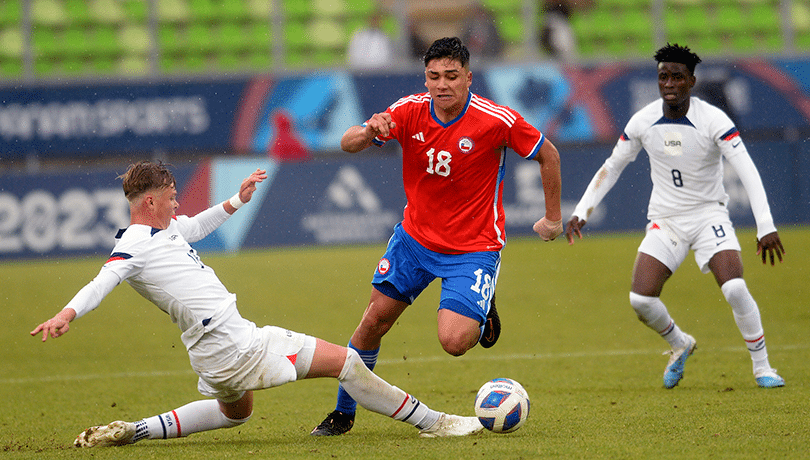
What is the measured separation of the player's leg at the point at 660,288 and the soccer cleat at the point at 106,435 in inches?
141

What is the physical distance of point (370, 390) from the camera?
5.06 metres

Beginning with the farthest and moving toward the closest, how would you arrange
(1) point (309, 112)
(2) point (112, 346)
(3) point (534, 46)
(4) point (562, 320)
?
(3) point (534, 46)
(1) point (309, 112)
(4) point (562, 320)
(2) point (112, 346)

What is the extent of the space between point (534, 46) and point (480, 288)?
12.3m

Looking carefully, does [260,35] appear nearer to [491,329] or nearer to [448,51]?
[448,51]

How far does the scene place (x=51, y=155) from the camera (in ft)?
51.8

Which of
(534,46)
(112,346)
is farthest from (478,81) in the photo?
(112,346)

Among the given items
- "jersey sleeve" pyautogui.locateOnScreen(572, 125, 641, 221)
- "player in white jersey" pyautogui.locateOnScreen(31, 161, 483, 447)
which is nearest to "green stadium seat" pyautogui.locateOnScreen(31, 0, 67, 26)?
"jersey sleeve" pyautogui.locateOnScreen(572, 125, 641, 221)

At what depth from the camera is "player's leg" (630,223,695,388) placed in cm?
682

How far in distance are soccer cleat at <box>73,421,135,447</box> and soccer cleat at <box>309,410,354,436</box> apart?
3.35 feet

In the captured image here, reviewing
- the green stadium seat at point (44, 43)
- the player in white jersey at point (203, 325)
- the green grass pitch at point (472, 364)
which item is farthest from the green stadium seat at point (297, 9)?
the player in white jersey at point (203, 325)

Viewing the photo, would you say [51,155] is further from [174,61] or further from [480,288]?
[480,288]

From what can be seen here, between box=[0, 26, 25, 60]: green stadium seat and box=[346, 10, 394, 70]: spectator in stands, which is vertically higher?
box=[0, 26, 25, 60]: green stadium seat

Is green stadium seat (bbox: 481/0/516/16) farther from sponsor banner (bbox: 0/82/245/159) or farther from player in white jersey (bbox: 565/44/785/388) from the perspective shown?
player in white jersey (bbox: 565/44/785/388)

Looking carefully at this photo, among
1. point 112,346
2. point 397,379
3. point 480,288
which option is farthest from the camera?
point 112,346
